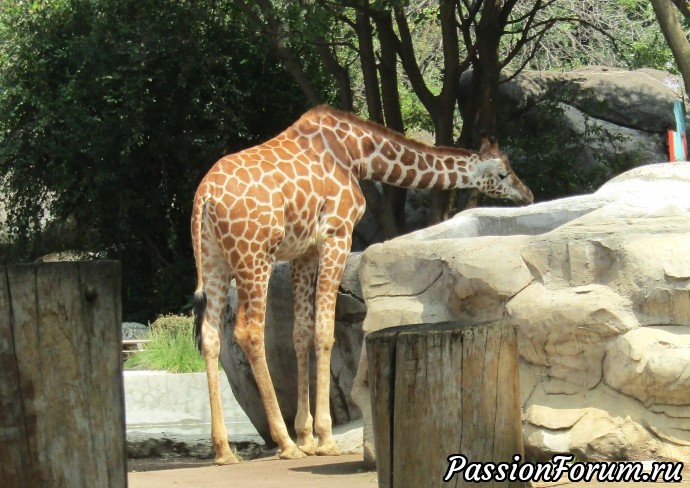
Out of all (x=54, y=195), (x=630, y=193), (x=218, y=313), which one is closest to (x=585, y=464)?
(x=630, y=193)

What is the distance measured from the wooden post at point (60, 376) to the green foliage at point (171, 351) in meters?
10.5

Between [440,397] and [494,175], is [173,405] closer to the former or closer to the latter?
[494,175]

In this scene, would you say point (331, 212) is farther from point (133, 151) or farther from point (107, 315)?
point (133, 151)

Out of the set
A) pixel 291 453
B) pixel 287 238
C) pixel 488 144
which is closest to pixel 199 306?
pixel 287 238

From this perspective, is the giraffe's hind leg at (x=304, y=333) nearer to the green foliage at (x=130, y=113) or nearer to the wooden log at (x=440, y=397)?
the wooden log at (x=440, y=397)

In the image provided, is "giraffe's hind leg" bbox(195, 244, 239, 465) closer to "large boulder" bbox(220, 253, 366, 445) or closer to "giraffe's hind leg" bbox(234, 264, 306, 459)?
"giraffe's hind leg" bbox(234, 264, 306, 459)

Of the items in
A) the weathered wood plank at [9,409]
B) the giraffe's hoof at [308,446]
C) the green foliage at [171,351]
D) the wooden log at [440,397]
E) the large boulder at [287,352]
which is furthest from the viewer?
the green foliage at [171,351]

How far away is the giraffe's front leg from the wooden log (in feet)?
14.2

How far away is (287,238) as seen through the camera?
26.1 feet

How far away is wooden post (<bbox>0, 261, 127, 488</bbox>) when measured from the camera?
9.42 ft

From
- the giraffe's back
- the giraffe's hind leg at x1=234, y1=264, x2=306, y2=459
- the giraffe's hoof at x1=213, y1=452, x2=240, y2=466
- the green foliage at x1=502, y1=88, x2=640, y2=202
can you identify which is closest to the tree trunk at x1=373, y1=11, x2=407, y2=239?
the green foliage at x1=502, y1=88, x2=640, y2=202

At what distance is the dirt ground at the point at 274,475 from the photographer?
6469 mm

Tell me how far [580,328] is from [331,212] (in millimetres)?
2817

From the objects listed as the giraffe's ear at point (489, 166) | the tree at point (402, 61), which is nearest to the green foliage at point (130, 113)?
the tree at point (402, 61)
